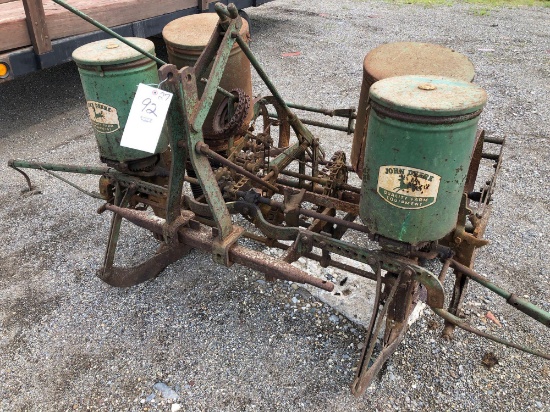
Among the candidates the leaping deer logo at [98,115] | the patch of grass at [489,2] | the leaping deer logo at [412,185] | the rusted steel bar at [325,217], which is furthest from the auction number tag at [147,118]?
the patch of grass at [489,2]

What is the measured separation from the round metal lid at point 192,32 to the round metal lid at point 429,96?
1.38 meters

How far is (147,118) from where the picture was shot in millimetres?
2133

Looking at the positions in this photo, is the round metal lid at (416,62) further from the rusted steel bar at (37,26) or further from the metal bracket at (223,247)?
the rusted steel bar at (37,26)

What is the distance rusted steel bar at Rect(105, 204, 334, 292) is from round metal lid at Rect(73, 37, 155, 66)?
0.90 meters

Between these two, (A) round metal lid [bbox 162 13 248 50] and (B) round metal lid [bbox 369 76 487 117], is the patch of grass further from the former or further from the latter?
(B) round metal lid [bbox 369 76 487 117]

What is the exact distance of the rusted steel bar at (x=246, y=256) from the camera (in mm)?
2221

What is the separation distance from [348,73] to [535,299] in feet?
17.4

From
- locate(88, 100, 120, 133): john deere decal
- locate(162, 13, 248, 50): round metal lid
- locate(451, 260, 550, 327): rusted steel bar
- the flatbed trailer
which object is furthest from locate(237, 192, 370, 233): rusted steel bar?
the flatbed trailer

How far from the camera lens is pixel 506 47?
8844mm

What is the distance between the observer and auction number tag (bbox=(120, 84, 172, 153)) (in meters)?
2.11

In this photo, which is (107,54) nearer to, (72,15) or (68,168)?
(68,168)

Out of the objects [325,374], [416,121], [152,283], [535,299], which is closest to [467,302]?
[535,299]

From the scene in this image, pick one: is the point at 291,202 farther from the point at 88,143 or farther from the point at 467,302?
the point at 88,143

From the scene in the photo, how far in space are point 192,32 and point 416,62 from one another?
5.05 feet
